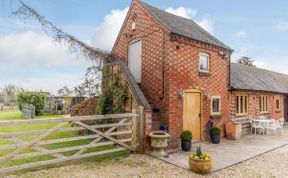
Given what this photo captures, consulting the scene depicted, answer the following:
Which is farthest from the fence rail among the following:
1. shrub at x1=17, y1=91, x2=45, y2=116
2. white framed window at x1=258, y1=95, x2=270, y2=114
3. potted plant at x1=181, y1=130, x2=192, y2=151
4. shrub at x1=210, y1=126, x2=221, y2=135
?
white framed window at x1=258, y1=95, x2=270, y2=114

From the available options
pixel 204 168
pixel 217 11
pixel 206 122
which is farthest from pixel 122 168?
pixel 217 11

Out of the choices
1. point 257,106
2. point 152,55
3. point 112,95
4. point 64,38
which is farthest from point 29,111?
point 257,106

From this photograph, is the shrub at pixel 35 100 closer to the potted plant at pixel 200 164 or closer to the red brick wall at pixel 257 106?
the red brick wall at pixel 257 106

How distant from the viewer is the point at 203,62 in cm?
1136

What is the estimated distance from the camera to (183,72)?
10.1 m

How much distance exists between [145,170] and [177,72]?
15.5 ft

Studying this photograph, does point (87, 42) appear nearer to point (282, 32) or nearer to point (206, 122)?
point (206, 122)

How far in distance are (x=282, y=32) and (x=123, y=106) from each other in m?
16.1

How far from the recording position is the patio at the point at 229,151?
7.62m

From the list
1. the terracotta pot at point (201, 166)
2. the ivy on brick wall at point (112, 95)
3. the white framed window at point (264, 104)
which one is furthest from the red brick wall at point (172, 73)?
the white framed window at point (264, 104)

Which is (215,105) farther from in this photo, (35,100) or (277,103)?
(35,100)

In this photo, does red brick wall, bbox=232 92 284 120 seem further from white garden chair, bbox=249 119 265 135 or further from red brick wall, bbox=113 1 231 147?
red brick wall, bbox=113 1 231 147

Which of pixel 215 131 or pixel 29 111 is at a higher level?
pixel 29 111

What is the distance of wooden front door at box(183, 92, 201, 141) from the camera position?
404 inches
